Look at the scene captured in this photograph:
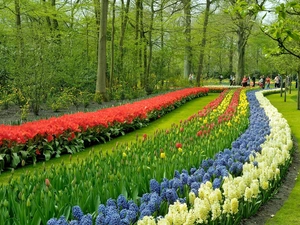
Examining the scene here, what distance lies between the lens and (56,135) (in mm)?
7355

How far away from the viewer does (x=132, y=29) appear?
2467cm

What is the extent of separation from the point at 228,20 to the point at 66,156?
2800cm

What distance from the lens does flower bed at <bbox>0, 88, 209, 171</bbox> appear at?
6406 mm

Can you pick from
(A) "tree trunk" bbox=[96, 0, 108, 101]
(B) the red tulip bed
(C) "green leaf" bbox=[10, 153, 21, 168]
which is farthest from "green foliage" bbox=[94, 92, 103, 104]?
(B) the red tulip bed

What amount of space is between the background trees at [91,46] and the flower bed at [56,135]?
10.0ft

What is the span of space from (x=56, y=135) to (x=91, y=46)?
15168 mm

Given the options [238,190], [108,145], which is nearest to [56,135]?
[108,145]

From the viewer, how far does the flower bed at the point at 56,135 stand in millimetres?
6406

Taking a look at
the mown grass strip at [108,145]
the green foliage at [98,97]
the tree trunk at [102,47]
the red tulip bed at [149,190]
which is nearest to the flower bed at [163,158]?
the red tulip bed at [149,190]

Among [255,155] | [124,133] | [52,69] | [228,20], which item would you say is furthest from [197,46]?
[255,155]

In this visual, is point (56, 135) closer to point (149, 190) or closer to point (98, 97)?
point (149, 190)

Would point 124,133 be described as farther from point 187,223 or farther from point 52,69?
point 187,223

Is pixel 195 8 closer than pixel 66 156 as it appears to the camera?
No

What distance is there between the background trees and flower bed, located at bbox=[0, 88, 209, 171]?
3.05 metres
